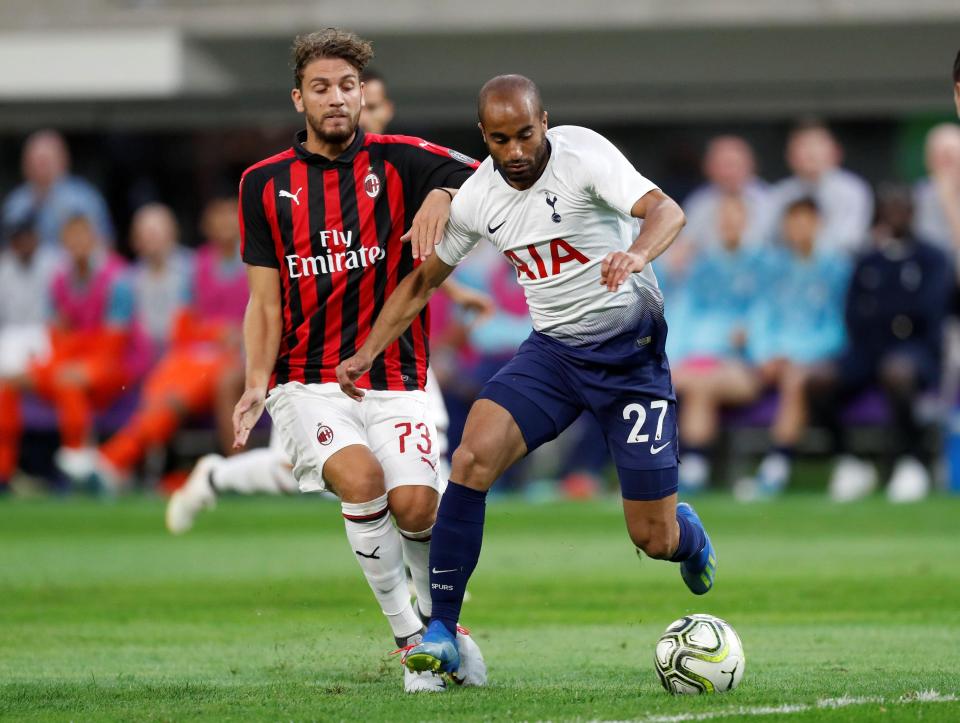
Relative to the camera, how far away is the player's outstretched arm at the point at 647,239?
534 cm

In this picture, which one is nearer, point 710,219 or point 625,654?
point 625,654

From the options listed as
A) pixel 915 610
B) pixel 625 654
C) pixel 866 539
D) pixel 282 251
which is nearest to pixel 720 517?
pixel 866 539

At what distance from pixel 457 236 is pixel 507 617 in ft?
9.30

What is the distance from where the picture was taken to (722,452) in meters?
16.3

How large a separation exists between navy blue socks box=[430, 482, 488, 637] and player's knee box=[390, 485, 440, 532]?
0.38 metres

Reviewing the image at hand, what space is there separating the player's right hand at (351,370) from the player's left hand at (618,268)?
4.24ft

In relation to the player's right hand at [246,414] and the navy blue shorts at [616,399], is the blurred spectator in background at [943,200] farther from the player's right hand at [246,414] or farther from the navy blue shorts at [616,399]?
the player's right hand at [246,414]

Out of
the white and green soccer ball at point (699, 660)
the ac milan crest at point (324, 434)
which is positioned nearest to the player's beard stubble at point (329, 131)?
the ac milan crest at point (324, 434)

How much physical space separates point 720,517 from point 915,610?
5.06 m

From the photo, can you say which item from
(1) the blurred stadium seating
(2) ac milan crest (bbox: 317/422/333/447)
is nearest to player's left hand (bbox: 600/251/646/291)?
(2) ac milan crest (bbox: 317/422/333/447)

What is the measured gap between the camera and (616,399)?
20.6 feet

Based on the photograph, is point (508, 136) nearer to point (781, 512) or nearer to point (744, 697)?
point (744, 697)

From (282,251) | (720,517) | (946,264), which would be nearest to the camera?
(282,251)

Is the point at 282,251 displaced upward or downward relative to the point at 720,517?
upward
